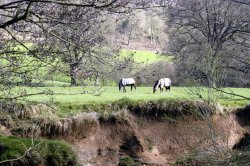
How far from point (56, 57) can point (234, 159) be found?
2919 millimetres

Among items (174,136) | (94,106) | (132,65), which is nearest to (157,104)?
(174,136)

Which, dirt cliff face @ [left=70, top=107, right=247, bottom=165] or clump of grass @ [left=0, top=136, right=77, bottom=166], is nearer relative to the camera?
clump of grass @ [left=0, top=136, right=77, bottom=166]

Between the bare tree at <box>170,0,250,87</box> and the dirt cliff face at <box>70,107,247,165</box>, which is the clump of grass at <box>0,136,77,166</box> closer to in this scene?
the dirt cliff face at <box>70,107,247,165</box>

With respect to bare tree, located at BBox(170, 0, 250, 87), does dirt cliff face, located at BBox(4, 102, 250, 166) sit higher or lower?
lower

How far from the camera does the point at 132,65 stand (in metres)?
6.74

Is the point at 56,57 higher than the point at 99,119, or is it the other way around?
the point at 56,57

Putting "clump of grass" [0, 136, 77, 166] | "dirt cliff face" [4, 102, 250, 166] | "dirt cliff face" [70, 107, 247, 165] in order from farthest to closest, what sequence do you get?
"dirt cliff face" [70, 107, 247, 165] < "dirt cliff face" [4, 102, 250, 166] < "clump of grass" [0, 136, 77, 166]

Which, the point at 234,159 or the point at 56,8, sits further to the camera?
the point at 56,8

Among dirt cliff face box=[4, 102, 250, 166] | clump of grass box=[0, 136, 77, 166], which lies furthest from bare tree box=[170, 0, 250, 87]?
clump of grass box=[0, 136, 77, 166]

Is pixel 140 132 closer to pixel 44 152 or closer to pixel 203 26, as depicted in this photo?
pixel 44 152

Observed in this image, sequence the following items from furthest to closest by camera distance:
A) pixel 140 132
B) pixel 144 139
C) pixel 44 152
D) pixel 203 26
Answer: pixel 203 26 < pixel 140 132 < pixel 144 139 < pixel 44 152

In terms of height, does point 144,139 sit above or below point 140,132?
below

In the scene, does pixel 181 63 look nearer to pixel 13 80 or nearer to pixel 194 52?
pixel 194 52

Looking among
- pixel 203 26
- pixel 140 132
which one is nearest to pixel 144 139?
pixel 140 132
